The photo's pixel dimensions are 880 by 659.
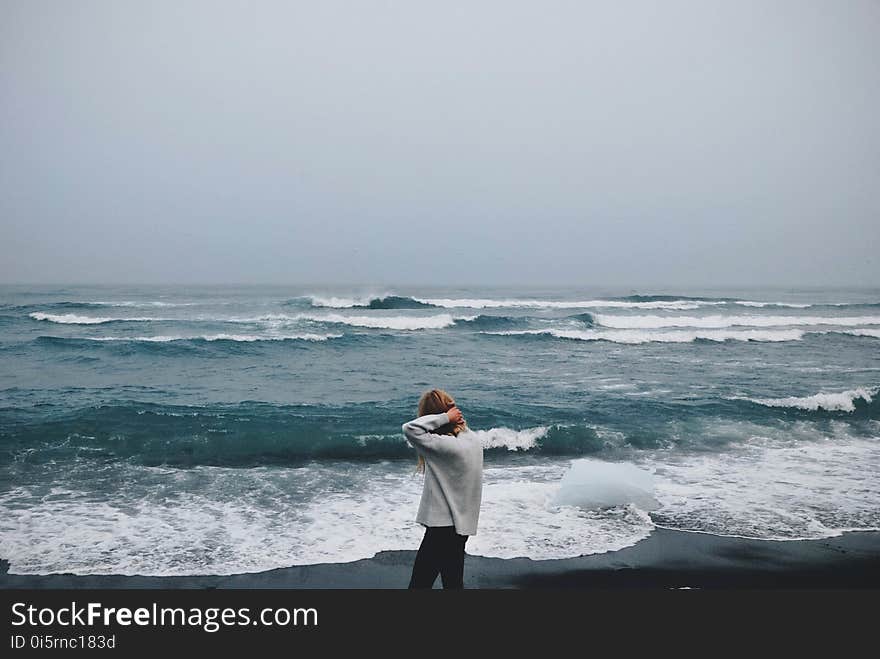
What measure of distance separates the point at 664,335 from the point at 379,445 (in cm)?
2075

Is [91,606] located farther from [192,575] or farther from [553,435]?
[553,435]

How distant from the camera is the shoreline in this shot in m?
4.72

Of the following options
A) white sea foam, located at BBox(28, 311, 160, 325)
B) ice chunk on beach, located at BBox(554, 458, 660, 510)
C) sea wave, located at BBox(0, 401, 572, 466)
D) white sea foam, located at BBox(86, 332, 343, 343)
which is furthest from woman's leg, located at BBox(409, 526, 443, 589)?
white sea foam, located at BBox(28, 311, 160, 325)

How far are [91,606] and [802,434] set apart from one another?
36.5 feet

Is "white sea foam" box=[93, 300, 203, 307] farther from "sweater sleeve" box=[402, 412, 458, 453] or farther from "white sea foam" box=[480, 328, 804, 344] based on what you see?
"sweater sleeve" box=[402, 412, 458, 453]

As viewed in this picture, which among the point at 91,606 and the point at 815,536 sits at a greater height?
the point at 91,606

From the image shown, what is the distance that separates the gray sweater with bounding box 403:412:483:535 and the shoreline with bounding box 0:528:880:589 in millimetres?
2026

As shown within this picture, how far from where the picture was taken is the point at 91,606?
11.3ft

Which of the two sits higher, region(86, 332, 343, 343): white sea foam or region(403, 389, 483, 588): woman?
region(403, 389, 483, 588): woman

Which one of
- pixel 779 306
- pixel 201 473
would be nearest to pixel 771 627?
pixel 201 473

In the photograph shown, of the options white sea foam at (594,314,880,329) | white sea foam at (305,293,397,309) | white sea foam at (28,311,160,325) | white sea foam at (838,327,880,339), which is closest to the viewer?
white sea foam at (838,327,880,339)

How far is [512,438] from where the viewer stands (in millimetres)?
9734

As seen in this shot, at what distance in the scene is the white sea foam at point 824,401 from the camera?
1231 centimetres

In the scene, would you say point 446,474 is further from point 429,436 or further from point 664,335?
point 664,335
